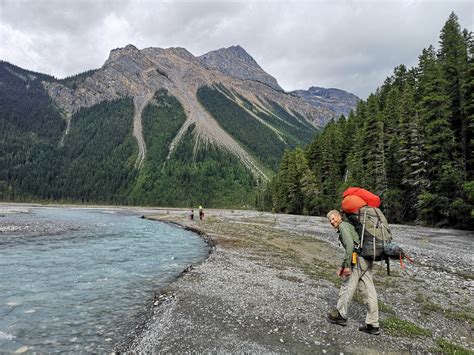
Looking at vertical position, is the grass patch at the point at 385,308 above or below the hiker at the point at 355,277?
below

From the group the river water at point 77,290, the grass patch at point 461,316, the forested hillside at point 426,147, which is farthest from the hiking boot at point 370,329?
the forested hillside at point 426,147

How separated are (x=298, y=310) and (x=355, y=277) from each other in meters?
2.43

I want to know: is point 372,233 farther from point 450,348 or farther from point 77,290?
point 77,290

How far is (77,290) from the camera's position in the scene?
12117 millimetres

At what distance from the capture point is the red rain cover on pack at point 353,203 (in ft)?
25.3

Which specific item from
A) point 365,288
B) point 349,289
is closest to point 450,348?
point 365,288

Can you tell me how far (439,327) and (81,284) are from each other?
13.2 m

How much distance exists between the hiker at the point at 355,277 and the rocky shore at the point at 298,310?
0.32 m

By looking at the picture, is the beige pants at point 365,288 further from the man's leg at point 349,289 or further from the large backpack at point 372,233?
the large backpack at point 372,233

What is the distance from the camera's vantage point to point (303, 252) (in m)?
20.3

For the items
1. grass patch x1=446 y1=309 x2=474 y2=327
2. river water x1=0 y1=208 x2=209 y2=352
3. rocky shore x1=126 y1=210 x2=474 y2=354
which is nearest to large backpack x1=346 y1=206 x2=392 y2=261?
rocky shore x1=126 y1=210 x2=474 y2=354

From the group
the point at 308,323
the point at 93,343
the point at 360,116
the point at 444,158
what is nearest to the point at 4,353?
the point at 93,343

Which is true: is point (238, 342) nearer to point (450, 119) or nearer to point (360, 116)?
point (450, 119)

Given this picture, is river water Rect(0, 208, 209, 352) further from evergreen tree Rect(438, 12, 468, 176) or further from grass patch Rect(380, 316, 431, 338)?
evergreen tree Rect(438, 12, 468, 176)
